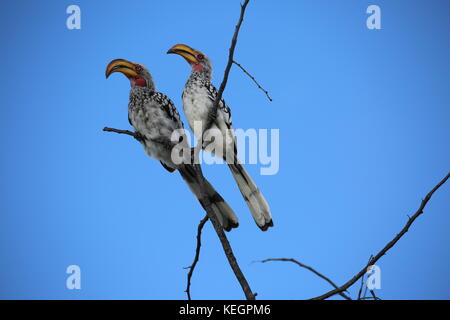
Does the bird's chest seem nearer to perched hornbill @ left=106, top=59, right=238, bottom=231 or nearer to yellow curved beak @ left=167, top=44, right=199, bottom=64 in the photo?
perched hornbill @ left=106, top=59, right=238, bottom=231

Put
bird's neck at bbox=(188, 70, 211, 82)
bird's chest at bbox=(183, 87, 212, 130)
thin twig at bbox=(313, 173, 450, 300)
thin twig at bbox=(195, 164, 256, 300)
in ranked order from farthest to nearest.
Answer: bird's neck at bbox=(188, 70, 211, 82) → bird's chest at bbox=(183, 87, 212, 130) → thin twig at bbox=(195, 164, 256, 300) → thin twig at bbox=(313, 173, 450, 300)

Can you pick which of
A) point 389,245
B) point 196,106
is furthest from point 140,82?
point 389,245

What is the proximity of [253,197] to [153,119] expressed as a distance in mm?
1138

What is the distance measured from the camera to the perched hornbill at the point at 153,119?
4414mm

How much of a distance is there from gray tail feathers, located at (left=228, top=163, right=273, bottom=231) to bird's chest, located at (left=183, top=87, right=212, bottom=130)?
457mm

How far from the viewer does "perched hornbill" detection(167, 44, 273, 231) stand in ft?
13.1

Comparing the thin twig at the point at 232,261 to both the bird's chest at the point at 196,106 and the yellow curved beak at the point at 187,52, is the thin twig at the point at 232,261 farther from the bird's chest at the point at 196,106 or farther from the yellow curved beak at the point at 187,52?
the yellow curved beak at the point at 187,52

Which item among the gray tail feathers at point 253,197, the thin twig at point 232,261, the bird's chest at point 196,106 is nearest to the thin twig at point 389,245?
the thin twig at point 232,261

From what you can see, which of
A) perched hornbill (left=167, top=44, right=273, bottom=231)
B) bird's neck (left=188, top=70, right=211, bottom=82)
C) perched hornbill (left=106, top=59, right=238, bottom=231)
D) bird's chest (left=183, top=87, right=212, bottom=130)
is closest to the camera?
perched hornbill (left=167, top=44, right=273, bottom=231)

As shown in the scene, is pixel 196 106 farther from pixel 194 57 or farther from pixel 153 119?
pixel 194 57

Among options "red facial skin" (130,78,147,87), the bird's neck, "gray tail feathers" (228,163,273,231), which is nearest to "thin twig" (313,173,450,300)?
"gray tail feathers" (228,163,273,231)
